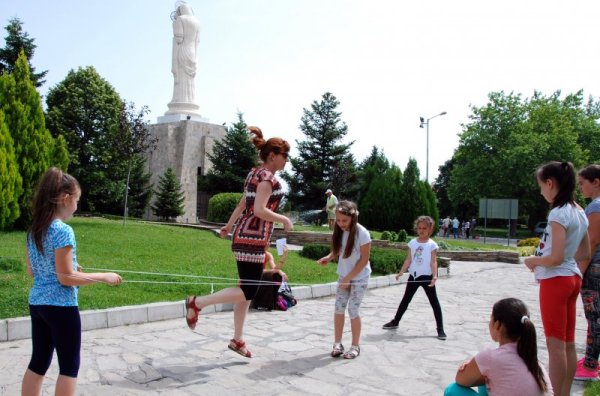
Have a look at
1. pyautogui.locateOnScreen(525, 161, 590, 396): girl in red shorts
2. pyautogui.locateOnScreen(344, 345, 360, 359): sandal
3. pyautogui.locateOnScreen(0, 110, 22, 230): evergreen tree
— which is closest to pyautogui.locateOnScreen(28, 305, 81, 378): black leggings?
pyautogui.locateOnScreen(344, 345, 360, 359): sandal

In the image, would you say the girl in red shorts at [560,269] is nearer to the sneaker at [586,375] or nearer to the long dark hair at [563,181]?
the long dark hair at [563,181]

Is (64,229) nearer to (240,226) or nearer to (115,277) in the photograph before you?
(115,277)

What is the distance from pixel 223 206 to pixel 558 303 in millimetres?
22719

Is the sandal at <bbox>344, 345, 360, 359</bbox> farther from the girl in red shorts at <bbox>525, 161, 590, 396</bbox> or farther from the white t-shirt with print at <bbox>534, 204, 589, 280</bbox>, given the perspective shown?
the white t-shirt with print at <bbox>534, 204, 589, 280</bbox>

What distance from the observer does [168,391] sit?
4.05 m

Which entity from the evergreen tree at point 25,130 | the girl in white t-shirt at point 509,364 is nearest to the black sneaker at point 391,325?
the girl in white t-shirt at point 509,364

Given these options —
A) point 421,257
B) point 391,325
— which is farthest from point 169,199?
point 421,257

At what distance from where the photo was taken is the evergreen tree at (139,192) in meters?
34.2

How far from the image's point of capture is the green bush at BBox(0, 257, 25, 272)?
8.06m

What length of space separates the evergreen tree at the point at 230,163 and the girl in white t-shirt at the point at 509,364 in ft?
107

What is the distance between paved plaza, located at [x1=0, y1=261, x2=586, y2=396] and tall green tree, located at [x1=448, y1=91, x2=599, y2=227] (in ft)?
117

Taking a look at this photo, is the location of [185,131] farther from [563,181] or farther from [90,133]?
[563,181]

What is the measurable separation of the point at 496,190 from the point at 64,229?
42.5 meters

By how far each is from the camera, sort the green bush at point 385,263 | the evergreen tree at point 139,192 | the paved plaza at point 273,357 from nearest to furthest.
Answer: the paved plaza at point 273,357
the green bush at point 385,263
the evergreen tree at point 139,192
